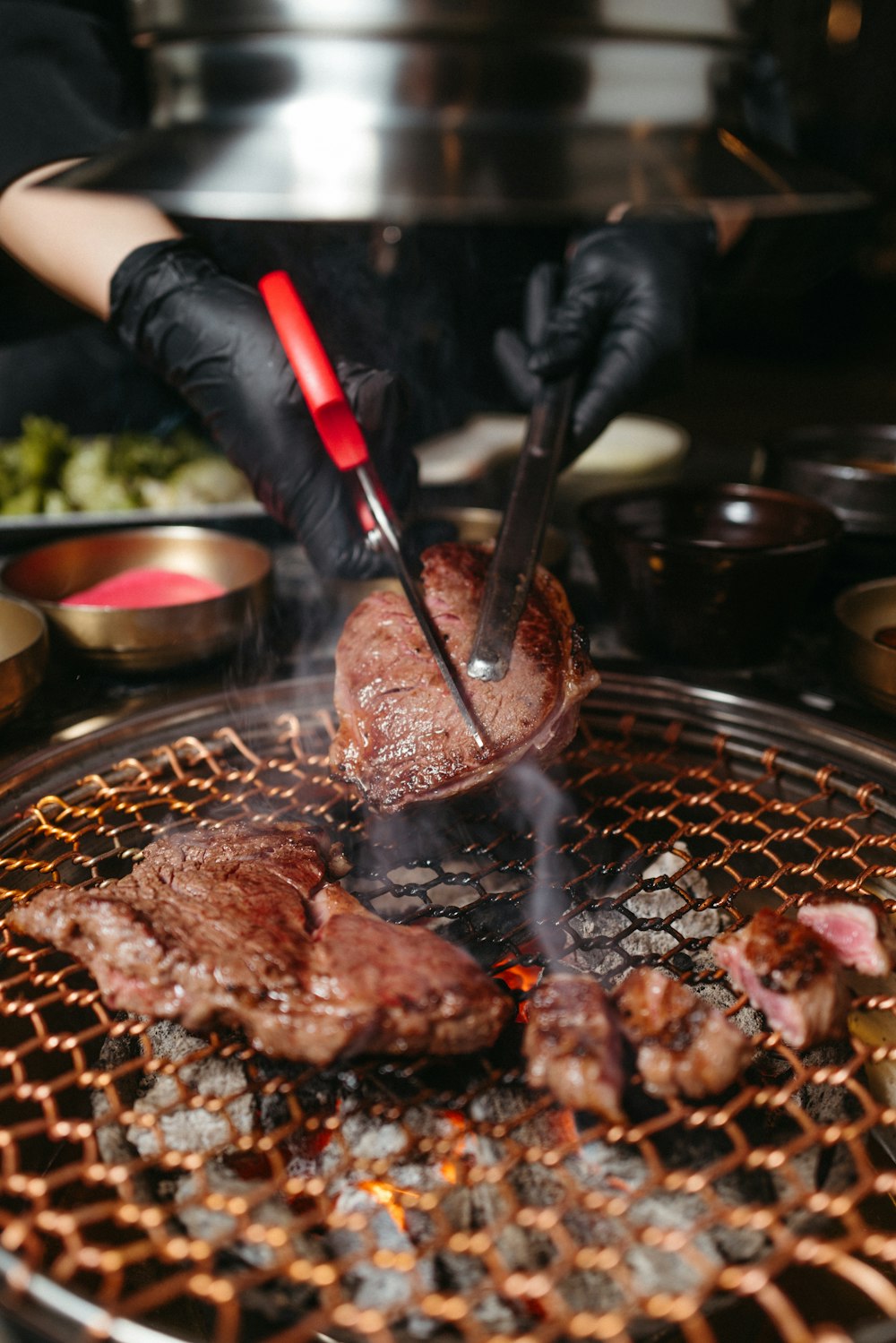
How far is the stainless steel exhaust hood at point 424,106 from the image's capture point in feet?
3.94

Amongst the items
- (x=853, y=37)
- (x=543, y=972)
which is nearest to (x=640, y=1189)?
(x=543, y=972)

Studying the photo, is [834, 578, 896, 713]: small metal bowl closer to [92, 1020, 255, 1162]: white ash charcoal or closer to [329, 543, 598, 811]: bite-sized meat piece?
[329, 543, 598, 811]: bite-sized meat piece

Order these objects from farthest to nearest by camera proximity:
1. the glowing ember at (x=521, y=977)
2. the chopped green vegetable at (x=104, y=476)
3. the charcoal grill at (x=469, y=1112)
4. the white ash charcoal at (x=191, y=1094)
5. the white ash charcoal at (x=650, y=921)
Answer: the chopped green vegetable at (x=104, y=476), the glowing ember at (x=521, y=977), the white ash charcoal at (x=650, y=921), the white ash charcoal at (x=191, y=1094), the charcoal grill at (x=469, y=1112)

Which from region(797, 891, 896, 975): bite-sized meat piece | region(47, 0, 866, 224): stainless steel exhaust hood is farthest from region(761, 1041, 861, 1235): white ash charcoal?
region(47, 0, 866, 224): stainless steel exhaust hood

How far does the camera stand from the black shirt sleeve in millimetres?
3611

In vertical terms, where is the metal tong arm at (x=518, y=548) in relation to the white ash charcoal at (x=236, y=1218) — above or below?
above

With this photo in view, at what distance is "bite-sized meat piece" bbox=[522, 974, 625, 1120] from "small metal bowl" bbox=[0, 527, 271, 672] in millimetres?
1837

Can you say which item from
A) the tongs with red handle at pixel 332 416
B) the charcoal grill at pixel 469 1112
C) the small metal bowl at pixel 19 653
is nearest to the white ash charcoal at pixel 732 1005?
the charcoal grill at pixel 469 1112

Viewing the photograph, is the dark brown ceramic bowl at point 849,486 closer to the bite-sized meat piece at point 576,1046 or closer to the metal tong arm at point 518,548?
the metal tong arm at point 518,548

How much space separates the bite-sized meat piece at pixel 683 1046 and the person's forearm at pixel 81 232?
132 inches

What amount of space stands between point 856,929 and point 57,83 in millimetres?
4147

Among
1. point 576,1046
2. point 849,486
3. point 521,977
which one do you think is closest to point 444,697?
point 521,977

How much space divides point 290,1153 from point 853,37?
14.6 m

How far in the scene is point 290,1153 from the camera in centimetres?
203
